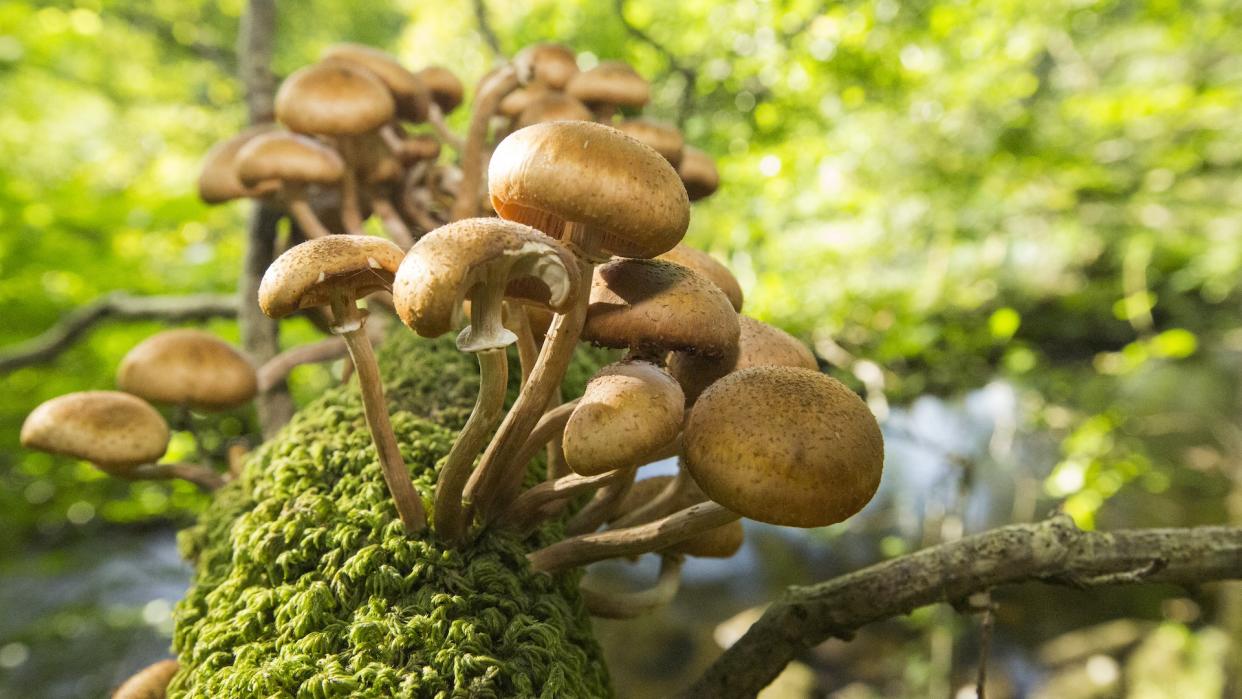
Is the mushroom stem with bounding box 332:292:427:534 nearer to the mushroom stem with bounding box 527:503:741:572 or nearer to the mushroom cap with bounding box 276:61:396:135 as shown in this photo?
the mushroom stem with bounding box 527:503:741:572

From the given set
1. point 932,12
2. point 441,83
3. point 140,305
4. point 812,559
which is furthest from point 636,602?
point 812,559

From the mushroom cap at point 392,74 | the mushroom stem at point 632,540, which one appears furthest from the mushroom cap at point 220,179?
the mushroom stem at point 632,540

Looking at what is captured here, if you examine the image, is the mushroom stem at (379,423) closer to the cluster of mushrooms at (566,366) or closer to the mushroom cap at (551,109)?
the cluster of mushrooms at (566,366)

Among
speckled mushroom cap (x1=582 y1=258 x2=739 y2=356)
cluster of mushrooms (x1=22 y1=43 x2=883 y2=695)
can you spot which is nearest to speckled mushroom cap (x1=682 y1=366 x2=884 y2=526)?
cluster of mushrooms (x1=22 y1=43 x2=883 y2=695)

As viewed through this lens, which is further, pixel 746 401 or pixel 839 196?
pixel 839 196

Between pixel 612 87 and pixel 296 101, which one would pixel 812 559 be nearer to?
pixel 612 87

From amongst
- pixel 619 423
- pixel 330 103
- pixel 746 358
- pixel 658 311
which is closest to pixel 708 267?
pixel 746 358

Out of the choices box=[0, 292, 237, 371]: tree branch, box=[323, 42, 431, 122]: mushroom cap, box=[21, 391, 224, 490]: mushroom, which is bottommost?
box=[21, 391, 224, 490]: mushroom
